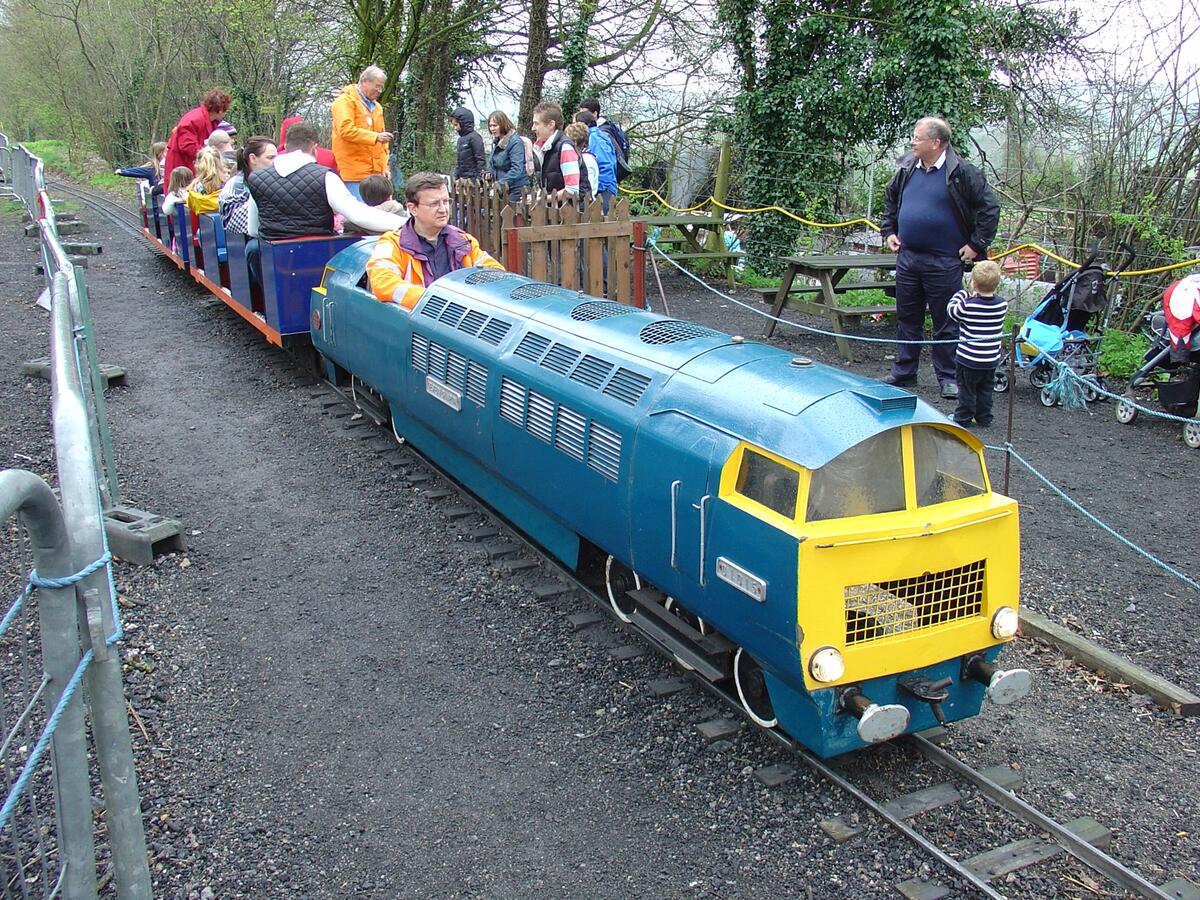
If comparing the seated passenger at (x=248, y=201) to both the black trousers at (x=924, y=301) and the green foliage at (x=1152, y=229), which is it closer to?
the black trousers at (x=924, y=301)

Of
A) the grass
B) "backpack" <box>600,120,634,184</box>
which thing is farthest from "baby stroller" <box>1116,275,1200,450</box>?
the grass

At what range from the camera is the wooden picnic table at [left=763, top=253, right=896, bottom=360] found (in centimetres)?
1123

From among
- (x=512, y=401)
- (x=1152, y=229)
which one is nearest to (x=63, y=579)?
(x=512, y=401)

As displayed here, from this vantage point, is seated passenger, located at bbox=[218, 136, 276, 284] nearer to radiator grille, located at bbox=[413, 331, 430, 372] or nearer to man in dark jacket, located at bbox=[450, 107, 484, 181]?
radiator grille, located at bbox=[413, 331, 430, 372]

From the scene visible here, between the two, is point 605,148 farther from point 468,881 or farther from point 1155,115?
point 468,881

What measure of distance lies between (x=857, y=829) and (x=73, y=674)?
284 cm

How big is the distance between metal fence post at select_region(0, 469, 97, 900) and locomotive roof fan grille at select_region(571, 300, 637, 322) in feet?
12.1

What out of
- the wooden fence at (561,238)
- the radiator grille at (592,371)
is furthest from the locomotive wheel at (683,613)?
the wooden fence at (561,238)

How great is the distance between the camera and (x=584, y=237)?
10.1 metres

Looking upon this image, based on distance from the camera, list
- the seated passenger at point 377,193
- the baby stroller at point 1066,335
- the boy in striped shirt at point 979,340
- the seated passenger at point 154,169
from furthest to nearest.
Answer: the seated passenger at point 154,169 < the baby stroller at point 1066,335 < the seated passenger at point 377,193 < the boy in striped shirt at point 979,340

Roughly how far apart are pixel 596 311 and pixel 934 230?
4.66m

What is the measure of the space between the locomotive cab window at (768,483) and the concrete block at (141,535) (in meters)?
3.69

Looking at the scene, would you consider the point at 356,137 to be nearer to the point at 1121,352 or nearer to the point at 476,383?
the point at 476,383

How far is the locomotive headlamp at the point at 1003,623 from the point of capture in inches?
158
